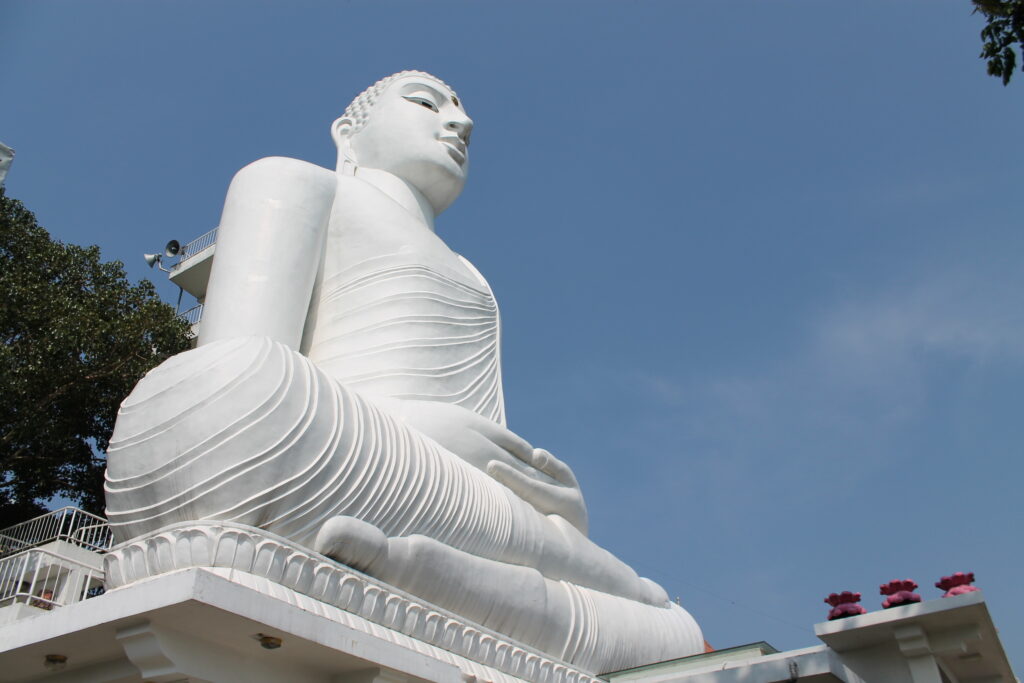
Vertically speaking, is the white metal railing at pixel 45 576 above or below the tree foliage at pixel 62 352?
below

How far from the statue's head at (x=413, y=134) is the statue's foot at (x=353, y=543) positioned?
4.19m

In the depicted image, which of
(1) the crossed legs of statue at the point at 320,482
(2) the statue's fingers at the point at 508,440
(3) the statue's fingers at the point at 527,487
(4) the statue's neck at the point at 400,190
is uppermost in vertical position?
(4) the statue's neck at the point at 400,190

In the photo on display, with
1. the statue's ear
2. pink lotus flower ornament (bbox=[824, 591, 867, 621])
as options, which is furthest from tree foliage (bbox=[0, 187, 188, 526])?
pink lotus flower ornament (bbox=[824, 591, 867, 621])

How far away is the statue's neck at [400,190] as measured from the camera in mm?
8014

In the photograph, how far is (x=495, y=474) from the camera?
20.3 feet

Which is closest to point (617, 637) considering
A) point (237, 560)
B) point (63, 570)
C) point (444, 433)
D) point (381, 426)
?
point (444, 433)

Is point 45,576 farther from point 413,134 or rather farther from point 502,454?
point 502,454

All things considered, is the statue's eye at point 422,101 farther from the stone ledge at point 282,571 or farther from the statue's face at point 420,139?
the stone ledge at point 282,571

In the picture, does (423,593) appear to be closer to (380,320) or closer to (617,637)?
(617,637)

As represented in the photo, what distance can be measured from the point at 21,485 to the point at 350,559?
10239 millimetres

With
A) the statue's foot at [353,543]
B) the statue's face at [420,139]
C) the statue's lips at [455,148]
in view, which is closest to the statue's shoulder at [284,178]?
the statue's face at [420,139]

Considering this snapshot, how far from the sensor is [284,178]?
6.77 metres

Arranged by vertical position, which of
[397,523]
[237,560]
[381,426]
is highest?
[381,426]

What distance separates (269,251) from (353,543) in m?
2.56
